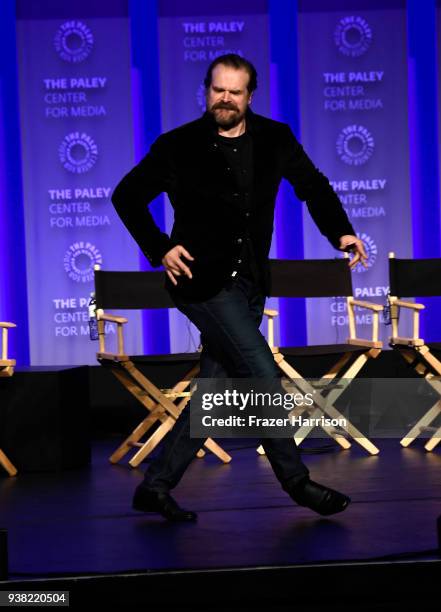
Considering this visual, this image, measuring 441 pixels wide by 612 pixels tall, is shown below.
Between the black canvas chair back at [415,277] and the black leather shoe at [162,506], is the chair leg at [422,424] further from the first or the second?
the black leather shoe at [162,506]

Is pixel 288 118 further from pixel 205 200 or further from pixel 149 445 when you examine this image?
pixel 205 200

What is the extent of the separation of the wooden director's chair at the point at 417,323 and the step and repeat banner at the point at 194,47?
6.96 ft

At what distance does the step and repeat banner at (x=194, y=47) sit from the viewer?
780 cm

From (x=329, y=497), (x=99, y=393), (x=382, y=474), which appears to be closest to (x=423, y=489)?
(x=382, y=474)

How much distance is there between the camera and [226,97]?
337 cm

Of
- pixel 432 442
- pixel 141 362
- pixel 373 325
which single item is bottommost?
pixel 432 442

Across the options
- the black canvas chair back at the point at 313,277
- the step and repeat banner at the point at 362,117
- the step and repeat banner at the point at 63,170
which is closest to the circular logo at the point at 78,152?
the step and repeat banner at the point at 63,170

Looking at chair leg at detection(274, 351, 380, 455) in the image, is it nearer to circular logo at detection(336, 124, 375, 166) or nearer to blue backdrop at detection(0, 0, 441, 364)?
blue backdrop at detection(0, 0, 441, 364)

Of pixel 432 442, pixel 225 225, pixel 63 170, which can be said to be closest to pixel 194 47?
pixel 63 170

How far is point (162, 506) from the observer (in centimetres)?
363

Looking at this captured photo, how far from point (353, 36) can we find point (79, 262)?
103 inches

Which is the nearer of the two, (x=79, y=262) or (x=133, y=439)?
(x=133, y=439)

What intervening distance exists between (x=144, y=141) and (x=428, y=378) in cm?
297

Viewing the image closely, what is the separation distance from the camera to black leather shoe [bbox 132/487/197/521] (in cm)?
364
